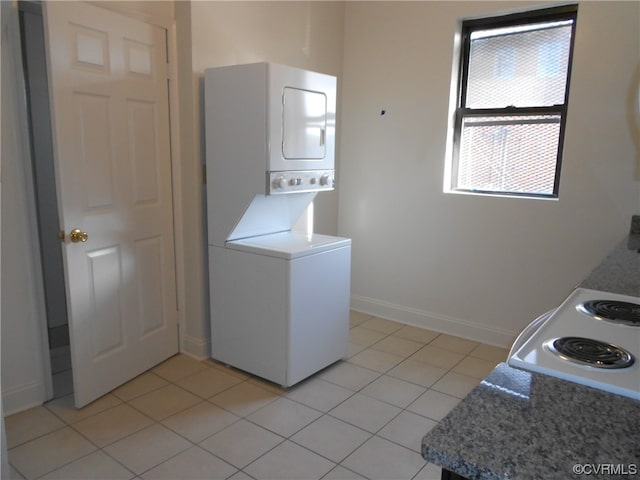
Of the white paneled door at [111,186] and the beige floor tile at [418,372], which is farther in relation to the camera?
the beige floor tile at [418,372]

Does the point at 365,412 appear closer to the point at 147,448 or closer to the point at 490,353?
the point at 147,448

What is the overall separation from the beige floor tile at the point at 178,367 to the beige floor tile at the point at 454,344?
1.59 metres

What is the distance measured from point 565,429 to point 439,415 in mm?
1777

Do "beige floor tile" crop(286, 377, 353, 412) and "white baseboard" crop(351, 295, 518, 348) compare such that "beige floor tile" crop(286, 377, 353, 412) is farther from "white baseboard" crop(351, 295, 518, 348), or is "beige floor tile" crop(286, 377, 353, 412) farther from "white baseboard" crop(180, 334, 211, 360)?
"white baseboard" crop(351, 295, 518, 348)

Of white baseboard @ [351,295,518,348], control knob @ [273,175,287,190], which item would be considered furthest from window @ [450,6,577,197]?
control knob @ [273,175,287,190]

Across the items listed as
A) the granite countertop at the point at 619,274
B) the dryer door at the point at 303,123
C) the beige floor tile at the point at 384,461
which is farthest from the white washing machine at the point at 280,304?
the granite countertop at the point at 619,274

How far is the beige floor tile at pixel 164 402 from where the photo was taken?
2432mm

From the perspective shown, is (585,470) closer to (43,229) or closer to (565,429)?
(565,429)

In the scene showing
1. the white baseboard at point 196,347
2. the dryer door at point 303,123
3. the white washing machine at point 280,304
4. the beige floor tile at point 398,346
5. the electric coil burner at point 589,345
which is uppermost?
the dryer door at point 303,123

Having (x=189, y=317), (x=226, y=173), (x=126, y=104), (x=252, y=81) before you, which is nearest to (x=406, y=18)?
(x=252, y=81)

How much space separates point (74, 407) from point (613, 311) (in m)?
2.43

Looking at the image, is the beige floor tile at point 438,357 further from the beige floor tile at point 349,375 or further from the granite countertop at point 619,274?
the granite countertop at point 619,274

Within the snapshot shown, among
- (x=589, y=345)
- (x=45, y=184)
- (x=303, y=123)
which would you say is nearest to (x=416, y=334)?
(x=303, y=123)

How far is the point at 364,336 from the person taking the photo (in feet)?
11.4
